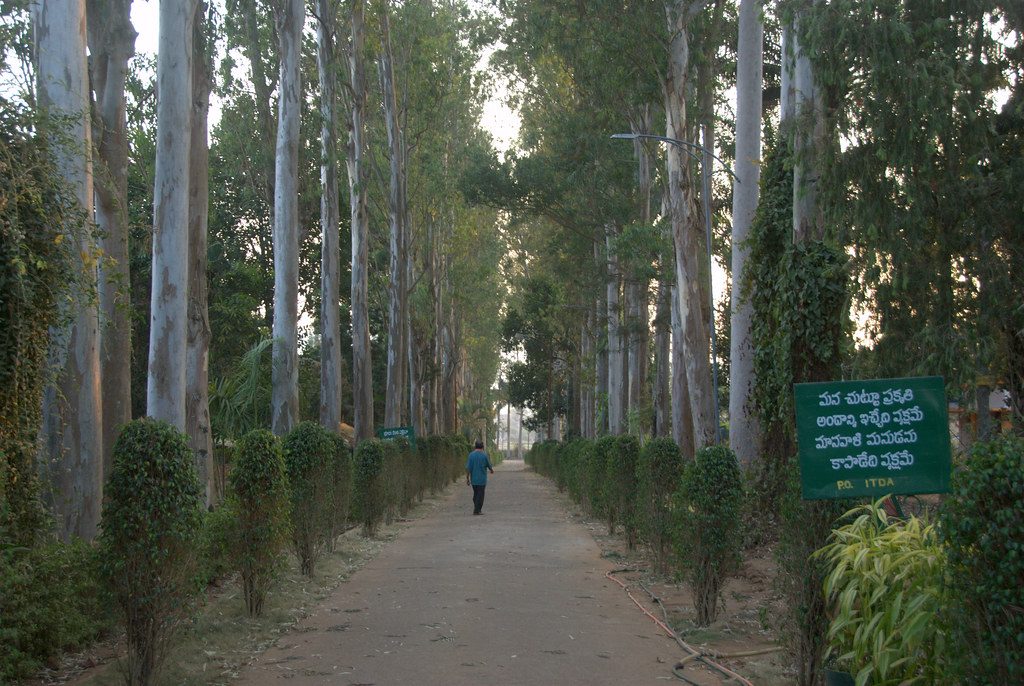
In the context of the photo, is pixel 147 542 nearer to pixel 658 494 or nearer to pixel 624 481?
pixel 658 494

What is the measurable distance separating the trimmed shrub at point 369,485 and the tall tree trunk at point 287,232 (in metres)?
1.42

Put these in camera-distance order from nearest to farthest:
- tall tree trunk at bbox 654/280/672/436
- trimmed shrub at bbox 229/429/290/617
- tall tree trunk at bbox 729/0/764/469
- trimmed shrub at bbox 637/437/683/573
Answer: trimmed shrub at bbox 229/429/290/617 < trimmed shrub at bbox 637/437/683/573 < tall tree trunk at bbox 729/0/764/469 < tall tree trunk at bbox 654/280/672/436

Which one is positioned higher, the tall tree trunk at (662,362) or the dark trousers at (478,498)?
the tall tree trunk at (662,362)

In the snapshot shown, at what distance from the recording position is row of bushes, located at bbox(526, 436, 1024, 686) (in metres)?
4.48

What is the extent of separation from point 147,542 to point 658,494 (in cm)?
793

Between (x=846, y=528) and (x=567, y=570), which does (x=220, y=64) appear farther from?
(x=846, y=528)

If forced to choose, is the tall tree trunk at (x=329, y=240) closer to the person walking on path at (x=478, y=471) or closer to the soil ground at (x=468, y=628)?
the person walking on path at (x=478, y=471)

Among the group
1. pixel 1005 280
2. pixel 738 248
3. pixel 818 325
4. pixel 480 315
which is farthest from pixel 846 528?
pixel 480 315

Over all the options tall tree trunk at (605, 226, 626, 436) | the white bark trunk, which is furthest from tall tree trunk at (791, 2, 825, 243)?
tall tree trunk at (605, 226, 626, 436)

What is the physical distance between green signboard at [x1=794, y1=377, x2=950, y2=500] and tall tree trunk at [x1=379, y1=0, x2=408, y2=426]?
25.9 m

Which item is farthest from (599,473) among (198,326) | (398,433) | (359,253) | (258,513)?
(258,513)

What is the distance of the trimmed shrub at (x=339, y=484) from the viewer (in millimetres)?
15297

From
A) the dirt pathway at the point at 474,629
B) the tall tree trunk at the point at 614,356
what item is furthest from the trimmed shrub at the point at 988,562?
the tall tree trunk at the point at 614,356

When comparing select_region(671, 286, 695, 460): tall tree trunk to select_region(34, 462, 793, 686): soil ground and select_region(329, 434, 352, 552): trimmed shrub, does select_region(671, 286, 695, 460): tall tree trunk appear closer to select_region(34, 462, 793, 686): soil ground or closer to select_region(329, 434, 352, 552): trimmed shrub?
select_region(34, 462, 793, 686): soil ground
